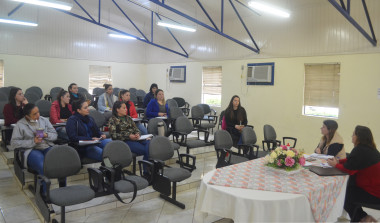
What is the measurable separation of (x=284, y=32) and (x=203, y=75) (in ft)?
10.1

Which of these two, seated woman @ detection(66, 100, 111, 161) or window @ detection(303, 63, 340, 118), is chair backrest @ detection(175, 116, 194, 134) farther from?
window @ detection(303, 63, 340, 118)

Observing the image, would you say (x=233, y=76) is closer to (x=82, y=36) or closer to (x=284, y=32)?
(x=284, y=32)

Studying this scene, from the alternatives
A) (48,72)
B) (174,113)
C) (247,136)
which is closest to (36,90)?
(48,72)

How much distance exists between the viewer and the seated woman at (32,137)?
3.86m

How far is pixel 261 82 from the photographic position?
765 centimetres

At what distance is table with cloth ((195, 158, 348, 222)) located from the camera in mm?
2590

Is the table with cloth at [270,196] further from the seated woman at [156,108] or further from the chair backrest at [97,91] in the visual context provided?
the chair backrest at [97,91]

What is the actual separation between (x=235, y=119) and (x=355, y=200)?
2.84 meters

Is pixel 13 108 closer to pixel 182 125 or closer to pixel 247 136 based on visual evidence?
pixel 182 125

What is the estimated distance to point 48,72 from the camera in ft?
32.0

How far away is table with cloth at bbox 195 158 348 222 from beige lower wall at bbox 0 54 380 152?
339 cm

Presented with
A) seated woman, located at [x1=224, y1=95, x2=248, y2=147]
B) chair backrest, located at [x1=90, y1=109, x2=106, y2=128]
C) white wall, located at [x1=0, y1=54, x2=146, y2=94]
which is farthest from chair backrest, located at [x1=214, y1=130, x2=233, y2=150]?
white wall, located at [x1=0, y1=54, x2=146, y2=94]

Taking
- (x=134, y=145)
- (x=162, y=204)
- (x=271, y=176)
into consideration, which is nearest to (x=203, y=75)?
(x=134, y=145)

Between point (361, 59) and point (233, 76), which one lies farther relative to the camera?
point (233, 76)
